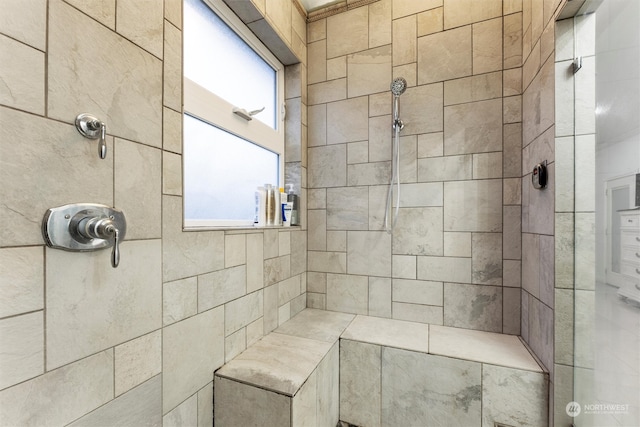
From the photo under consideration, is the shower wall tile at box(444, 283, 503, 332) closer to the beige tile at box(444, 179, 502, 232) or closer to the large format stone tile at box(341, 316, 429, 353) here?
the large format stone tile at box(341, 316, 429, 353)

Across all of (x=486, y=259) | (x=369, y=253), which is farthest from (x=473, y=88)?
(x=369, y=253)

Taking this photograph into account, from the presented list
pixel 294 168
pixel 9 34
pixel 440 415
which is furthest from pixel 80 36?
pixel 440 415

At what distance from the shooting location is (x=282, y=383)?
0.98 meters

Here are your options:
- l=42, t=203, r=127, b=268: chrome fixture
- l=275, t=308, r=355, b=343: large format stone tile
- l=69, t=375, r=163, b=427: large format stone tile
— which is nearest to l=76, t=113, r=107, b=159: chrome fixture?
l=42, t=203, r=127, b=268: chrome fixture

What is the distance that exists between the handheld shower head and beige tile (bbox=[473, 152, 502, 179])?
0.51 m

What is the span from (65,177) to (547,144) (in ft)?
4.95

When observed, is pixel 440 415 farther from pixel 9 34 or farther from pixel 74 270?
pixel 9 34

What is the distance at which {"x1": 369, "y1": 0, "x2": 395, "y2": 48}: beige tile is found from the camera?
156 centimetres

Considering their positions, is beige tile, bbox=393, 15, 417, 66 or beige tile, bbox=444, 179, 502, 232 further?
beige tile, bbox=393, 15, 417, 66

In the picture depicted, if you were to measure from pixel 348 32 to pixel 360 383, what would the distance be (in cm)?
190

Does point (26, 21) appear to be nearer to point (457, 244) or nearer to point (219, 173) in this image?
point (219, 173)

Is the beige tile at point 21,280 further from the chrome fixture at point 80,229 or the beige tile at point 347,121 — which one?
the beige tile at point 347,121

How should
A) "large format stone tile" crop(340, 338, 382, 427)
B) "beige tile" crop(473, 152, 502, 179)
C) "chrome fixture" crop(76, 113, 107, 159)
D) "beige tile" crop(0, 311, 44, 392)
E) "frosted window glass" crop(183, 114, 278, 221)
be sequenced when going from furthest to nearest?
"beige tile" crop(473, 152, 502, 179), "large format stone tile" crop(340, 338, 382, 427), "frosted window glass" crop(183, 114, 278, 221), "chrome fixture" crop(76, 113, 107, 159), "beige tile" crop(0, 311, 44, 392)

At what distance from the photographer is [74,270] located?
0.64m
